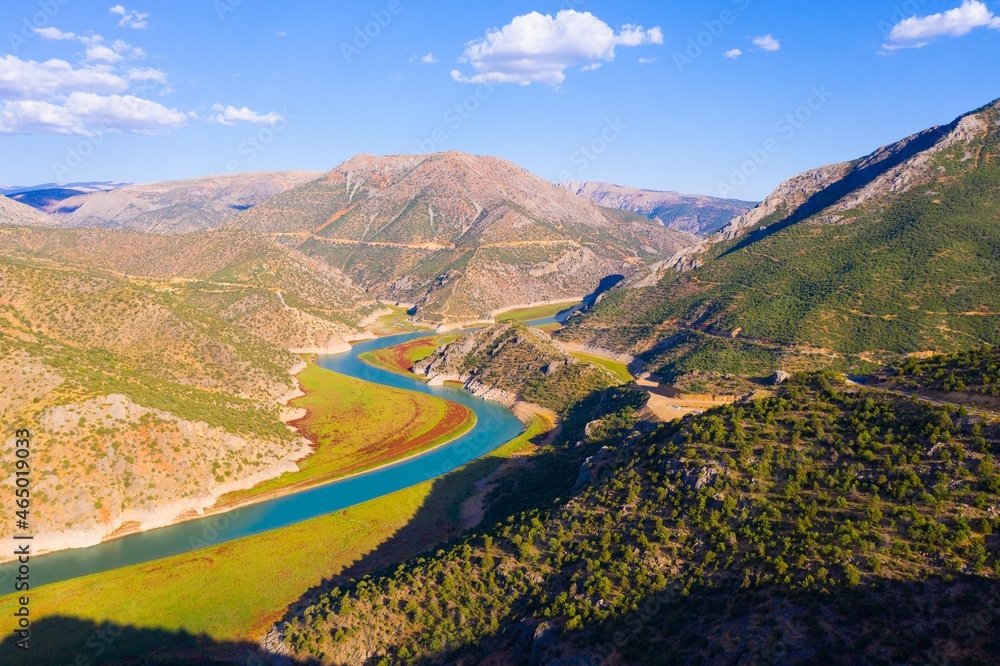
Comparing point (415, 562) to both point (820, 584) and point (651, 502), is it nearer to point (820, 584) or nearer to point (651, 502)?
point (651, 502)

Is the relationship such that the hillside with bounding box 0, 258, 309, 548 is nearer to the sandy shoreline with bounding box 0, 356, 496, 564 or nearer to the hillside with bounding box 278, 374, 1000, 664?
the sandy shoreline with bounding box 0, 356, 496, 564

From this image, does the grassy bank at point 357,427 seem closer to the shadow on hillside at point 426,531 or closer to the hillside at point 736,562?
the shadow on hillside at point 426,531

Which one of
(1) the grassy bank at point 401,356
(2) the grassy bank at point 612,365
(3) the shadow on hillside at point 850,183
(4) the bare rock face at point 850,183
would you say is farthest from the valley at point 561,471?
(1) the grassy bank at point 401,356

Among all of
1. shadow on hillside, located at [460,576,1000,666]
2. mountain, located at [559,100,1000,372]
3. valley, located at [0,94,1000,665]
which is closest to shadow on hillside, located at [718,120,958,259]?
mountain, located at [559,100,1000,372]

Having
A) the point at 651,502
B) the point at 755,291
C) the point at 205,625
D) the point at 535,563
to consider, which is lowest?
the point at 205,625

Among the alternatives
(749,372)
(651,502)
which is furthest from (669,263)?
(651,502)

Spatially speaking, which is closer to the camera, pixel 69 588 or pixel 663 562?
pixel 663 562

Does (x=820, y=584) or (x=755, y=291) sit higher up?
(x=755, y=291)

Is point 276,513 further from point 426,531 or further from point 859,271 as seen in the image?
point 859,271
